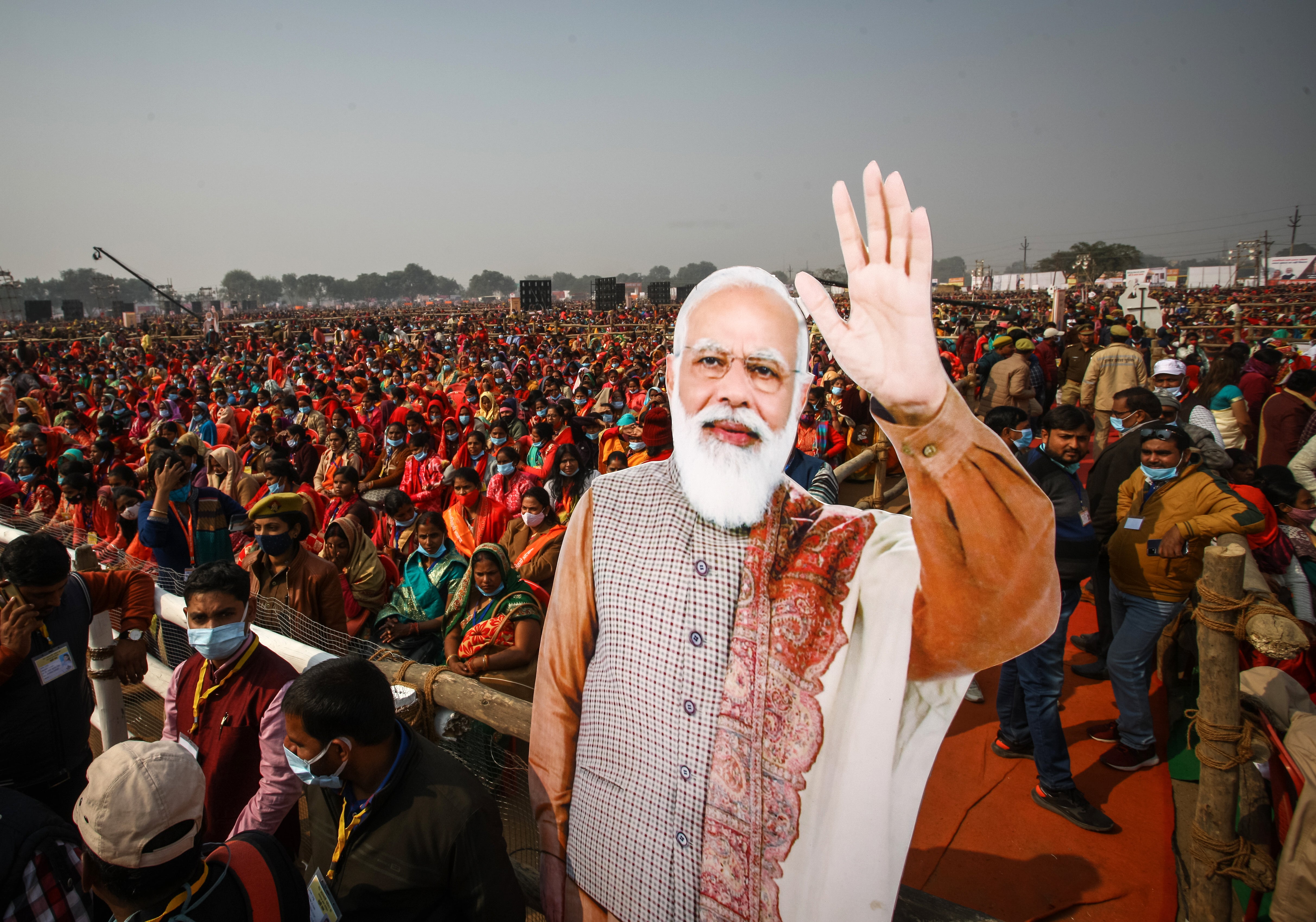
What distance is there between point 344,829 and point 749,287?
1928 mm

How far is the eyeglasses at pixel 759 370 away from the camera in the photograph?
1860 millimetres

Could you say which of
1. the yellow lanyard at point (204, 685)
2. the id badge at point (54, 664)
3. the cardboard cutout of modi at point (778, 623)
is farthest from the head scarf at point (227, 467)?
the cardboard cutout of modi at point (778, 623)

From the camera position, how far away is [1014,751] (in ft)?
13.8

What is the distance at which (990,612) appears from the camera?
1.58m

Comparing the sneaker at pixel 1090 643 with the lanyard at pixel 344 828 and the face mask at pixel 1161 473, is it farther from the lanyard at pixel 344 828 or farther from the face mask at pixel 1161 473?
the lanyard at pixel 344 828

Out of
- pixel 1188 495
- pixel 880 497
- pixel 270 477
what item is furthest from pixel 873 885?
pixel 270 477

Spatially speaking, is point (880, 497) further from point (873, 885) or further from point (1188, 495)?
point (873, 885)

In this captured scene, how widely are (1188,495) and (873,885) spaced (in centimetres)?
327

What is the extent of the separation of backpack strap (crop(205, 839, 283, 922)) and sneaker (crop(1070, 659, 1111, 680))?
531cm

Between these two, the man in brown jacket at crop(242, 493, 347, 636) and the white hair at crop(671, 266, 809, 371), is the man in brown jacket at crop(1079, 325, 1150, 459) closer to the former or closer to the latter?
the white hair at crop(671, 266, 809, 371)

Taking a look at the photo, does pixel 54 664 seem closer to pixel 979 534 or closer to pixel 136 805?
pixel 136 805

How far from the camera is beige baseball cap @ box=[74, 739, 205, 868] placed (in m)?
1.63

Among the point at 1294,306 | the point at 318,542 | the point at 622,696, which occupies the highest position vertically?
the point at 1294,306

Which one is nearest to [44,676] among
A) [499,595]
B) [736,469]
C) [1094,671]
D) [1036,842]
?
[499,595]
